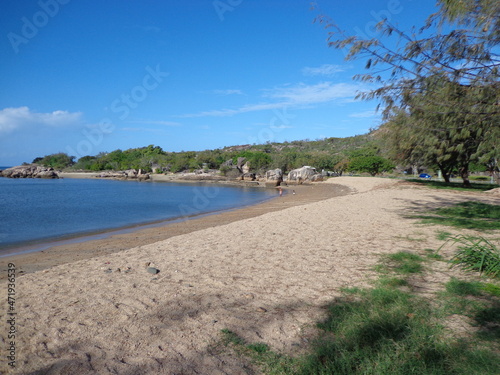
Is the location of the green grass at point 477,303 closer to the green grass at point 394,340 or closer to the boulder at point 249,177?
the green grass at point 394,340

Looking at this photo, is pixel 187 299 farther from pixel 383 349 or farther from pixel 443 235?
pixel 443 235

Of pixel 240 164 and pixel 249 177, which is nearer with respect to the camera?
pixel 249 177

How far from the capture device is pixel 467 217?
32.9ft

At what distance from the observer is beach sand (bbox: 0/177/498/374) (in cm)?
285

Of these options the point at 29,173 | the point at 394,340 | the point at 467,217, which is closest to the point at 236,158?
the point at 29,173

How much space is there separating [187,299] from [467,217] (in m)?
9.84

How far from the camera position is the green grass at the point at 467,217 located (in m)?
8.58

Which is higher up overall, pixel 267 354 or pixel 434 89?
pixel 434 89

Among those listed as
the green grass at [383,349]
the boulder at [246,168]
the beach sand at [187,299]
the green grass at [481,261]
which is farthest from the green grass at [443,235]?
the boulder at [246,168]

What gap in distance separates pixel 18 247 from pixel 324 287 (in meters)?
10.2

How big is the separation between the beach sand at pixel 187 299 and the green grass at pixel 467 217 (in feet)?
5.66

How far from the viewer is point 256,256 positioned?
607cm

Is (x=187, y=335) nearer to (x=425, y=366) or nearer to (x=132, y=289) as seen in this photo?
(x=132, y=289)

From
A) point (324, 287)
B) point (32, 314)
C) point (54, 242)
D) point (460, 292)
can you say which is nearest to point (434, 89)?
point (460, 292)
